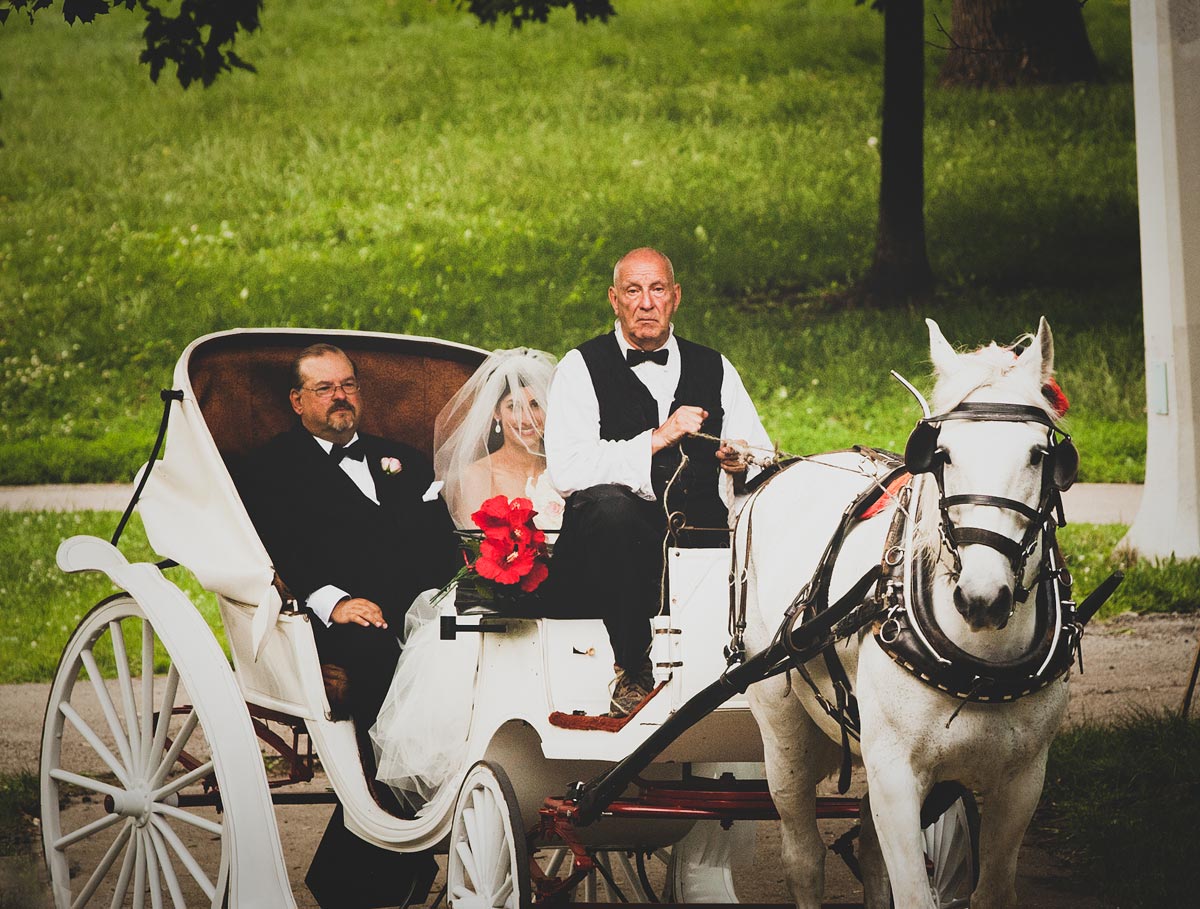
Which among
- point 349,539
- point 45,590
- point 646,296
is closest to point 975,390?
point 646,296

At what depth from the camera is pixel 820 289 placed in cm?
1075

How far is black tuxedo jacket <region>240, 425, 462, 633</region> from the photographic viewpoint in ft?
15.3

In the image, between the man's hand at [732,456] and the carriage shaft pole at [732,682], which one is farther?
the man's hand at [732,456]

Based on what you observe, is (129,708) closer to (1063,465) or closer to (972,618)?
(972,618)

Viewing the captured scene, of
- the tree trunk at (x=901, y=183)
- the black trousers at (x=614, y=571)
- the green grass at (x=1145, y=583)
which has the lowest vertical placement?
the green grass at (x=1145, y=583)

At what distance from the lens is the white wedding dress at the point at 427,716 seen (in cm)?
416

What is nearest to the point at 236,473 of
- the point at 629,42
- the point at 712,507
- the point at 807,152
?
the point at 712,507

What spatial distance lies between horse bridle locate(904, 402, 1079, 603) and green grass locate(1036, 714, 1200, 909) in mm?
2199

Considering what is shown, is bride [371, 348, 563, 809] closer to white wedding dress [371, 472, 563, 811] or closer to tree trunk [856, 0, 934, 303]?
white wedding dress [371, 472, 563, 811]

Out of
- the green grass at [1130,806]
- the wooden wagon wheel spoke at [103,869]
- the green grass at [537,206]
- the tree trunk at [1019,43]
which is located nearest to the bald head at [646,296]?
→ the wooden wagon wheel spoke at [103,869]

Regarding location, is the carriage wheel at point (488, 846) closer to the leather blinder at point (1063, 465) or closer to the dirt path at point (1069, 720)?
the dirt path at point (1069, 720)

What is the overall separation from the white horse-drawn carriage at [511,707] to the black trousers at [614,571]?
79 mm

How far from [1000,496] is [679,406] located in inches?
59.6

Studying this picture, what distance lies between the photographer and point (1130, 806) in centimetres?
514
